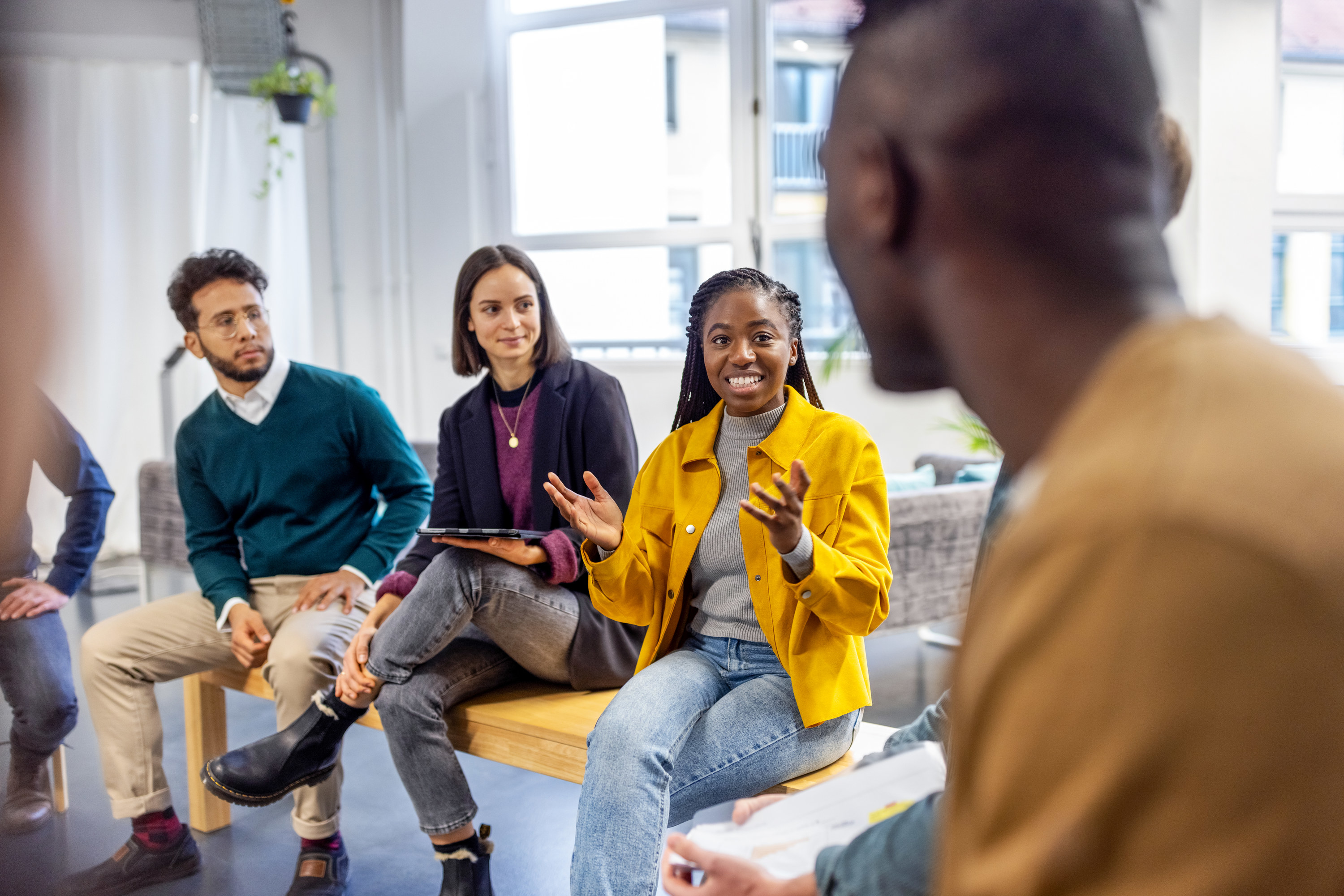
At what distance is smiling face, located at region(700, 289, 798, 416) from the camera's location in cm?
186

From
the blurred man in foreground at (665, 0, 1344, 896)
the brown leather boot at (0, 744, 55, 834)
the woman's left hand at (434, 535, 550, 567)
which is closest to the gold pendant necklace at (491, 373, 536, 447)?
the woman's left hand at (434, 535, 550, 567)

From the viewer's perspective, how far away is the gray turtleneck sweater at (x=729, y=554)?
6.06 feet

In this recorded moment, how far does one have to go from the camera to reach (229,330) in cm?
257

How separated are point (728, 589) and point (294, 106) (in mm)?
4773

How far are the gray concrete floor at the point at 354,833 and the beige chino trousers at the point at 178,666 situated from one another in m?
0.17

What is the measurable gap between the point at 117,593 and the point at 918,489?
12.9ft

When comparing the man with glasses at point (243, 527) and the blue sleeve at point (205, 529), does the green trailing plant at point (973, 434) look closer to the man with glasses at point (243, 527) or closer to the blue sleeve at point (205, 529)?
the man with glasses at point (243, 527)

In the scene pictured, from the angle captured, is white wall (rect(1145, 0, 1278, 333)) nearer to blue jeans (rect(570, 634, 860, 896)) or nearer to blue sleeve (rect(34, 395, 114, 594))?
blue jeans (rect(570, 634, 860, 896))

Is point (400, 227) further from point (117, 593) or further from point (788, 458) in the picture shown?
point (788, 458)

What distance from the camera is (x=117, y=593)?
519cm

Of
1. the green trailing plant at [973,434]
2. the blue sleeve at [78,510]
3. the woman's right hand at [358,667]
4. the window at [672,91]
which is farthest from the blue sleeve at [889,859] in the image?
the window at [672,91]

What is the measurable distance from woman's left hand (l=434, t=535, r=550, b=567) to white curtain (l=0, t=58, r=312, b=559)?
4397mm

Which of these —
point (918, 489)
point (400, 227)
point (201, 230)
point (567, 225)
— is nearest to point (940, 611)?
point (918, 489)

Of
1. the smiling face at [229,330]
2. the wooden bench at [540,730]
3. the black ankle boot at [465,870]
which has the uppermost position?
the smiling face at [229,330]
